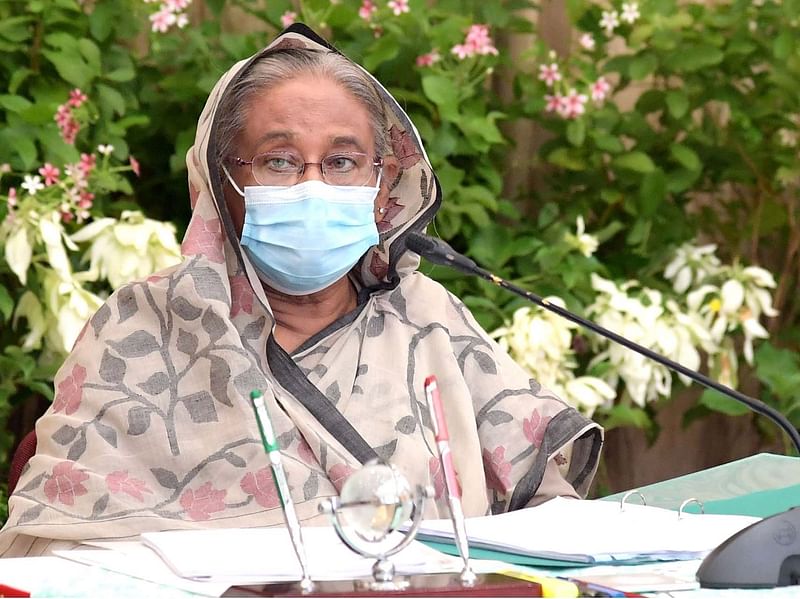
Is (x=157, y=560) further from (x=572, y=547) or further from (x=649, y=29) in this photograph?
(x=649, y=29)

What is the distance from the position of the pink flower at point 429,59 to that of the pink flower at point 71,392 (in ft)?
4.85

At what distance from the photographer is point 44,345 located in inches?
111

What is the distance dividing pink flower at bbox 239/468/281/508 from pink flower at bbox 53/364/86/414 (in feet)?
0.90

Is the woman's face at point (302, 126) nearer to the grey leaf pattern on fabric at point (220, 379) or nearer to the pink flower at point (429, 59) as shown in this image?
the grey leaf pattern on fabric at point (220, 379)

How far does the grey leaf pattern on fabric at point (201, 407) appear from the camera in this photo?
1852mm

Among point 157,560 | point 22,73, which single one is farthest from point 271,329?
point 22,73

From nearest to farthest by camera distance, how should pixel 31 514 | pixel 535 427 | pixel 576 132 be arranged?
pixel 31 514
pixel 535 427
pixel 576 132

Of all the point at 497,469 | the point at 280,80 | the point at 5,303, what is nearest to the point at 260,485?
the point at 497,469

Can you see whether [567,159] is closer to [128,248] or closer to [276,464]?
[128,248]

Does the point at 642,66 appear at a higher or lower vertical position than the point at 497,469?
higher

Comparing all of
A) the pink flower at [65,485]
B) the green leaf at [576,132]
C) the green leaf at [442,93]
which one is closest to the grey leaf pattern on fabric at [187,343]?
the pink flower at [65,485]

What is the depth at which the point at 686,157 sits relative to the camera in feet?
10.6

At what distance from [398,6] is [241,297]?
1.31 metres

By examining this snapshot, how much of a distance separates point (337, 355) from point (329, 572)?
866 mm
